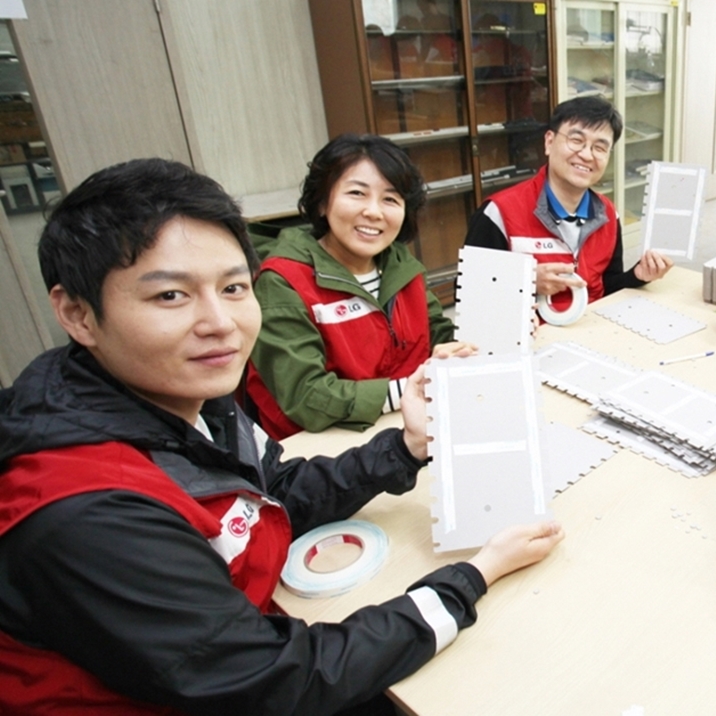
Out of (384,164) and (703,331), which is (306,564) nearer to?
(384,164)

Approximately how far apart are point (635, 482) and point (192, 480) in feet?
2.31

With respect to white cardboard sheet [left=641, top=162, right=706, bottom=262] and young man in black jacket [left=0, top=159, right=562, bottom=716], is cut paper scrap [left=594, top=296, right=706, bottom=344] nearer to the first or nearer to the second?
white cardboard sheet [left=641, top=162, right=706, bottom=262]

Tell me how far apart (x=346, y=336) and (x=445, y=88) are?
260cm

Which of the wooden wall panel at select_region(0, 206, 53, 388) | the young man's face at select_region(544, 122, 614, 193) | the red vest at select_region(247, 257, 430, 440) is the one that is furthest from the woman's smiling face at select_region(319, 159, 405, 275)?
the wooden wall panel at select_region(0, 206, 53, 388)

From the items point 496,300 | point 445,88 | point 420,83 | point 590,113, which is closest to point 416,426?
point 496,300

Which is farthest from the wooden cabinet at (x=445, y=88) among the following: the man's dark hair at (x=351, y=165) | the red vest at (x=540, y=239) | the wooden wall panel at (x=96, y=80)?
the man's dark hair at (x=351, y=165)

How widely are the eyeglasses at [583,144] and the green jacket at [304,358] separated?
92 cm

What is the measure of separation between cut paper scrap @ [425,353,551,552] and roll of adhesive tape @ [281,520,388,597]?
0.10m

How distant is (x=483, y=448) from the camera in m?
0.85

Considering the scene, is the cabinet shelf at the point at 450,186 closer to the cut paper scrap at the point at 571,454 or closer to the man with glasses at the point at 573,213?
the man with glasses at the point at 573,213

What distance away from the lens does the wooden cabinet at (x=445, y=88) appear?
2896 mm

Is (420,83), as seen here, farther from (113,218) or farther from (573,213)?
(113,218)

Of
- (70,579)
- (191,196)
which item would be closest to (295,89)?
(191,196)

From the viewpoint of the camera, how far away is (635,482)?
0.93 metres
